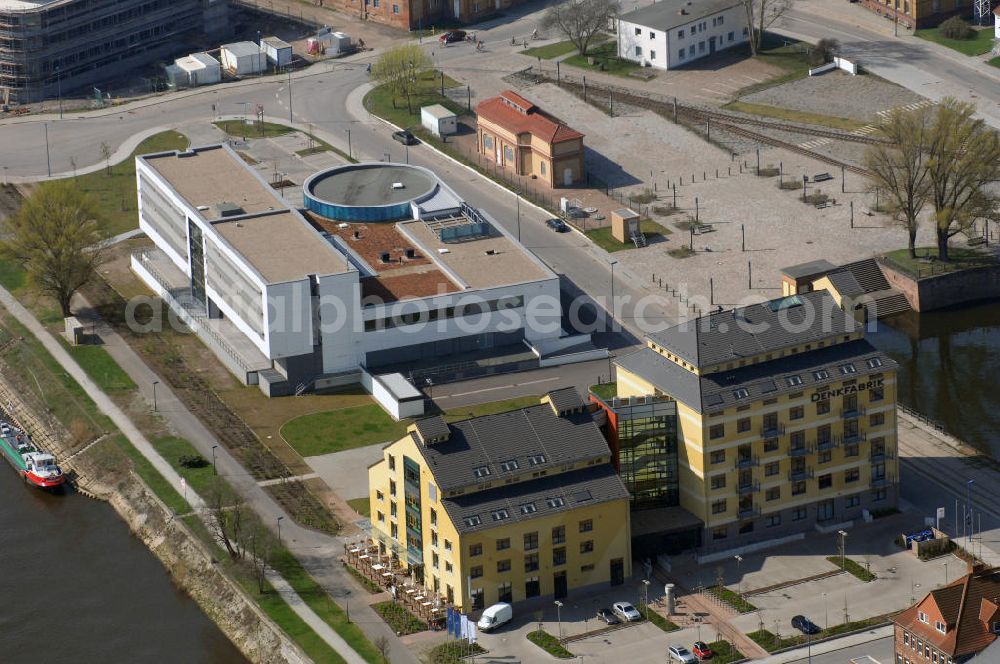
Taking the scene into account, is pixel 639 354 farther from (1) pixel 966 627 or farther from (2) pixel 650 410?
(1) pixel 966 627

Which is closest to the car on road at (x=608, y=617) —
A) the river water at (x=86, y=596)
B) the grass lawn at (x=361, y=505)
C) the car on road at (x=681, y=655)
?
the car on road at (x=681, y=655)

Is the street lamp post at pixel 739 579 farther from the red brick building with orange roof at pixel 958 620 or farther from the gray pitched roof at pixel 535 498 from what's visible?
the red brick building with orange roof at pixel 958 620

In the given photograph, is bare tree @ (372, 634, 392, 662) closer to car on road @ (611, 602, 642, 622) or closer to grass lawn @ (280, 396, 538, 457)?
car on road @ (611, 602, 642, 622)

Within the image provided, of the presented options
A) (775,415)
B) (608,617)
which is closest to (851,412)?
(775,415)

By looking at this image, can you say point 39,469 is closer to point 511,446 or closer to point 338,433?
point 338,433

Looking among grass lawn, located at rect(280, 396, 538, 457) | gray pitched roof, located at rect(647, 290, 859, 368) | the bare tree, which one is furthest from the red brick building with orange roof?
grass lawn, located at rect(280, 396, 538, 457)
